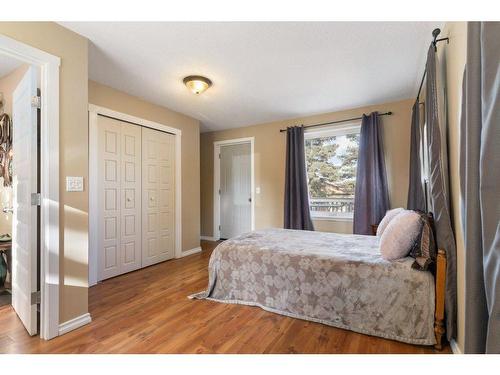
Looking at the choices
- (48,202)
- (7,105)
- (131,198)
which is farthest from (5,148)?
(48,202)

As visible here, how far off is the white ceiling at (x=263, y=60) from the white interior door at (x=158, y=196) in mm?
640

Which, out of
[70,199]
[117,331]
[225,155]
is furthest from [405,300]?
[225,155]

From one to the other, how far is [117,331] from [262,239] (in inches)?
60.2

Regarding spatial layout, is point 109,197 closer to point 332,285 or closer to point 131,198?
point 131,198

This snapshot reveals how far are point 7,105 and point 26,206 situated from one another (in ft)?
5.40

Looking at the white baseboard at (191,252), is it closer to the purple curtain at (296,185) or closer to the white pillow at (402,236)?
the purple curtain at (296,185)

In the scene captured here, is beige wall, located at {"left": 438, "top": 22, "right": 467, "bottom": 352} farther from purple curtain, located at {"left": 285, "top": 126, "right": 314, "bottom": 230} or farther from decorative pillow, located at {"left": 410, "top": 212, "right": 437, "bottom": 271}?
A: purple curtain, located at {"left": 285, "top": 126, "right": 314, "bottom": 230}

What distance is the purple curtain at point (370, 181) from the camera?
3.55m

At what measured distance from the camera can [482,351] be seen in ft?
3.19

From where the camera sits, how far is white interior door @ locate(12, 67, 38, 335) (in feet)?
6.04

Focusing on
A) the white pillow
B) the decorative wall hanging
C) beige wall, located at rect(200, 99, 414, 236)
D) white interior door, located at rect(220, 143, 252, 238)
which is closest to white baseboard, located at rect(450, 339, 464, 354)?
the white pillow

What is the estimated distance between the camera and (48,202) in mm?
1836

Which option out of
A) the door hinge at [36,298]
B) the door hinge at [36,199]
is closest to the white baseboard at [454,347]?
the door hinge at [36,298]
